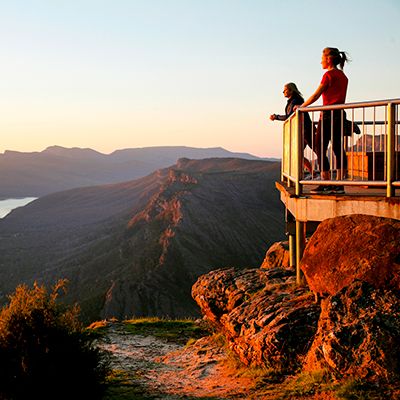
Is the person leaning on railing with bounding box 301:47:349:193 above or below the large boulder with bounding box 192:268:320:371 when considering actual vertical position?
above

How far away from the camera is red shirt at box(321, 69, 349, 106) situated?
8.48 metres

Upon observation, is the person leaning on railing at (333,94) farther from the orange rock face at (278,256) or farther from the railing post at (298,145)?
the orange rock face at (278,256)

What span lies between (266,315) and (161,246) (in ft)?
255

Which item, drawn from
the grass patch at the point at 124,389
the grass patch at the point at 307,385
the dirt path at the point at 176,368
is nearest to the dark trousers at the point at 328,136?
the grass patch at the point at 307,385

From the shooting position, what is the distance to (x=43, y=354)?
8.12 m

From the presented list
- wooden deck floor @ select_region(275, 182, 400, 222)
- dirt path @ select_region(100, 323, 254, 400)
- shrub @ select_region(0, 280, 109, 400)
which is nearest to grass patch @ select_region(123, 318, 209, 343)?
dirt path @ select_region(100, 323, 254, 400)

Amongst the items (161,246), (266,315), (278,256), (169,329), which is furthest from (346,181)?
(161,246)

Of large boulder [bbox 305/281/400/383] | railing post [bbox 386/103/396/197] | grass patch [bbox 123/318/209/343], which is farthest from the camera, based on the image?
grass patch [bbox 123/318/209/343]

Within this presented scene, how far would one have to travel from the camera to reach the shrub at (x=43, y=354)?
311 inches

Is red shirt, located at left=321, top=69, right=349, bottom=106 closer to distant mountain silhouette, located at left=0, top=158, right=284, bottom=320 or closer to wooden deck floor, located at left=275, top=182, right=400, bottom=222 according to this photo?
wooden deck floor, located at left=275, top=182, right=400, bottom=222

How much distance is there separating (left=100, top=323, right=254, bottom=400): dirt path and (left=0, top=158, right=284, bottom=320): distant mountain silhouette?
46.3m

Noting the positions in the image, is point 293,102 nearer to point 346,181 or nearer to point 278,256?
point 346,181

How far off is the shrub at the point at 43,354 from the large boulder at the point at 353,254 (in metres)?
3.77

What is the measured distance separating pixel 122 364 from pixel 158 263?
2689 inches
